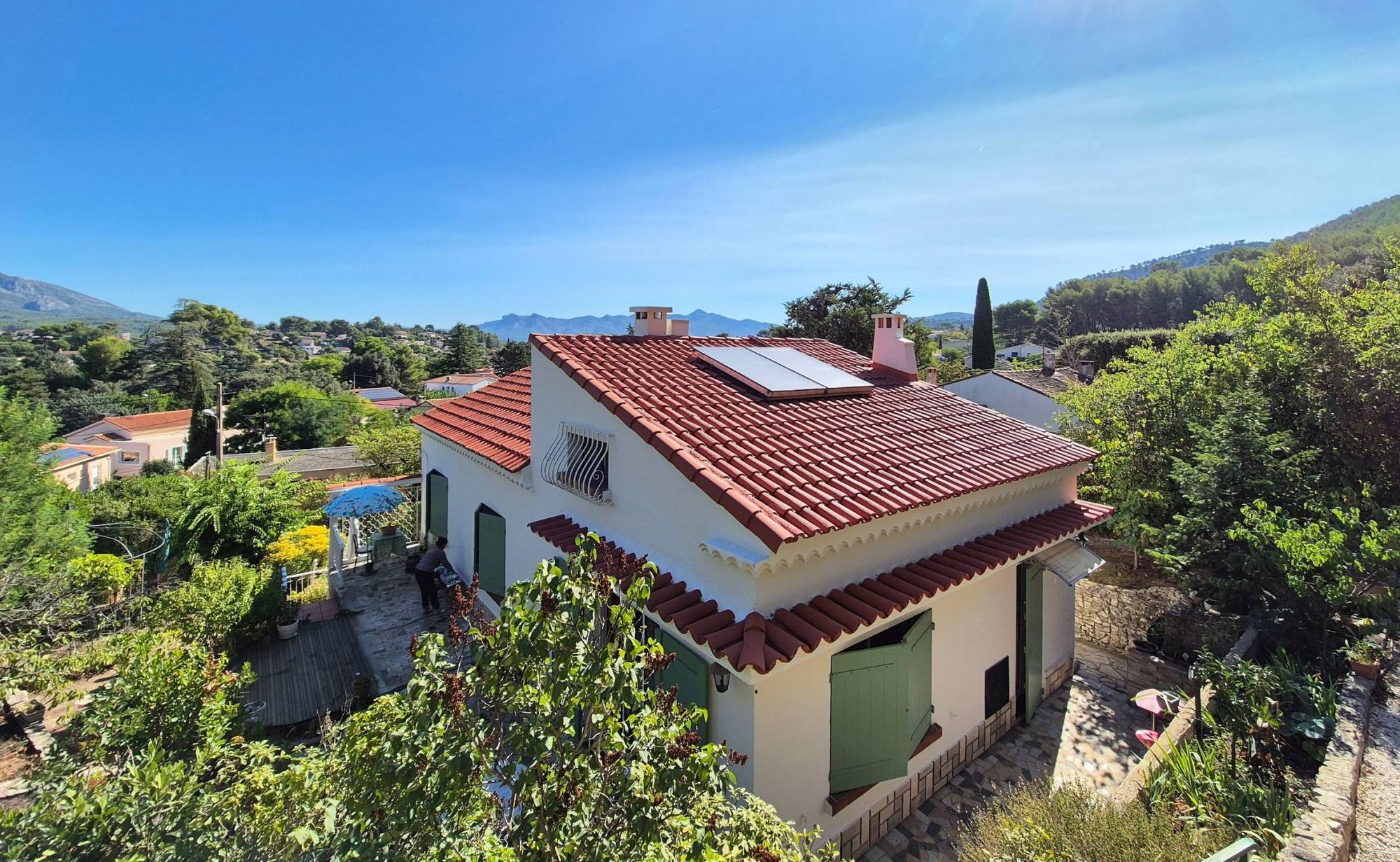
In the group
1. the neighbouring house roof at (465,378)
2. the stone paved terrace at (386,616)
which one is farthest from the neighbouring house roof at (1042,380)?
the neighbouring house roof at (465,378)

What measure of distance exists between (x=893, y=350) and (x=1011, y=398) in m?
21.3

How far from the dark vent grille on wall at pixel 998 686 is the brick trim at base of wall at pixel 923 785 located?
116 mm

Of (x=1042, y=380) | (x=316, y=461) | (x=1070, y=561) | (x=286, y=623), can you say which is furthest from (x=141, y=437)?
(x=1042, y=380)

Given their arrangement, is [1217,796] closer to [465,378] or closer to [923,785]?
[923,785]

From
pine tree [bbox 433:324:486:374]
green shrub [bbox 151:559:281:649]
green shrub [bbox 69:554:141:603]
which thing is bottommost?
green shrub [bbox 69:554:141:603]

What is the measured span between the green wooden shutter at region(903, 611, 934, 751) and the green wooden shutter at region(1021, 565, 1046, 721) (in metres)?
2.67

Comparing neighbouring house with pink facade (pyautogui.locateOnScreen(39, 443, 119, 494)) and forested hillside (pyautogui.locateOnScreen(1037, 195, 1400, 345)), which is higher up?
forested hillside (pyautogui.locateOnScreen(1037, 195, 1400, 345))

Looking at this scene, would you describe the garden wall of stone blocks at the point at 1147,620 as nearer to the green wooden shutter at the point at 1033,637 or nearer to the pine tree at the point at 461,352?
the green wooden shutter at the point at 1033,637

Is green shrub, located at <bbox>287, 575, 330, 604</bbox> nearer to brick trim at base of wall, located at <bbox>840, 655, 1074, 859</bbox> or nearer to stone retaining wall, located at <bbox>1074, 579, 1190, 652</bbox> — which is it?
brick trim at base of wall, located at <bbox>840, 655, 1074, 859</bbox>

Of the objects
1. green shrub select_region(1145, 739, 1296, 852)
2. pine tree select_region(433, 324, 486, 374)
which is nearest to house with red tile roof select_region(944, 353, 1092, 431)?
green shrub select_region(1145, 739, 1296, 852)

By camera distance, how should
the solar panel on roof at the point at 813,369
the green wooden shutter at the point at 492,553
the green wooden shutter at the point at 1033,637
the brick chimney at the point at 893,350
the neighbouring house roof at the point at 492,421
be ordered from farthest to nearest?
1. the brick chimney at the point at 893,350
2. the green wooden shutter at the point at 492,553
3. the neighbouring house roof at the point at 492,421
4. the solar panel on roof at the point at 813,369
5. the green wooden shutter at the point at 1033,637

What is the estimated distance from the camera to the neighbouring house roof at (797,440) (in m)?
5.72

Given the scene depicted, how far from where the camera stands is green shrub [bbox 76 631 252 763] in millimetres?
5270

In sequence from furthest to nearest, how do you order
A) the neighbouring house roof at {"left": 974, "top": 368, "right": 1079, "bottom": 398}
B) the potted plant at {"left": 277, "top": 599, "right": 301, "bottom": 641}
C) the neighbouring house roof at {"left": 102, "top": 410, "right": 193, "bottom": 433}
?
1. the neighbouring house roof at {"left": 102, "top": 410, "right": 193, "bottom": 433}
2. the neighbouring house roof at {"left": 974, "top": 368, "right": 1079, "bottom": 398}
3. the potted plant at {"left": 277, "top": 599, "right": 301, "bottom": 641}
